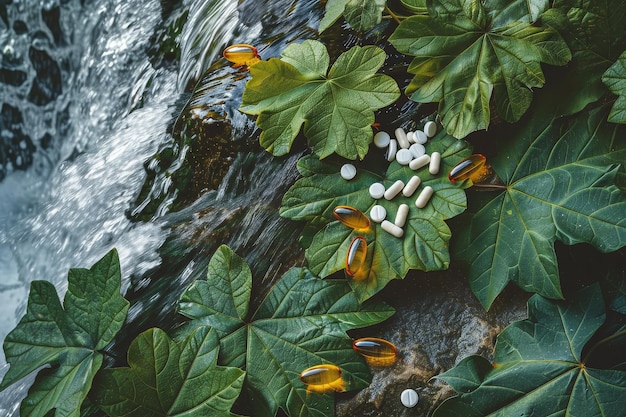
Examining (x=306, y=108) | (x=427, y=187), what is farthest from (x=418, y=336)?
(x=306, y=108)

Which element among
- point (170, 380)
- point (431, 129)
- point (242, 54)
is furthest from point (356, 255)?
point (242, 54)

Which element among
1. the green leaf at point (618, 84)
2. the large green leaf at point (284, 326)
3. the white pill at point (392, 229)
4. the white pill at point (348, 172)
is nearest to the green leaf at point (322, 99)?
the white pill at point (348, 172)

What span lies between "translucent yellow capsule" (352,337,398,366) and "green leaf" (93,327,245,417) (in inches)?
8.7

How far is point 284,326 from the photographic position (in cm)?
118

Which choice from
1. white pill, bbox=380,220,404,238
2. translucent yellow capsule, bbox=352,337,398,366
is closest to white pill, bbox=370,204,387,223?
white pill, bbox=380,220,404,238

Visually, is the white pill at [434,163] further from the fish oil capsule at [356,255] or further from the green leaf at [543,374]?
the green leaf at [543,374]

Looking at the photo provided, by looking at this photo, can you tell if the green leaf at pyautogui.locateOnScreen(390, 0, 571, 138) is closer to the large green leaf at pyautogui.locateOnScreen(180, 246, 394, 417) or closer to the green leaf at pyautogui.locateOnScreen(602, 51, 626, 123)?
the green leaf at pyautogui.locateOnScreen(602, 51, 626, 123)

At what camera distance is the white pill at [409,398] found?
1.11m

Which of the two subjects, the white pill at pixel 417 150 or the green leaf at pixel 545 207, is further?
the white pill at pixel 417 150

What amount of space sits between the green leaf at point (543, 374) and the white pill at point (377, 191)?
0.33m

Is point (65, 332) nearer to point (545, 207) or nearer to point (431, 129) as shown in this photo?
point (431, 129)

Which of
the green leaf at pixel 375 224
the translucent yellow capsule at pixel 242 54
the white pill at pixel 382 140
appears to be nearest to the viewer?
the green leaf at pixel 375 224

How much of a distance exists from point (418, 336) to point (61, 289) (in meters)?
0.89

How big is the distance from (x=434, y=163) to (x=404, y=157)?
0.06 metres
